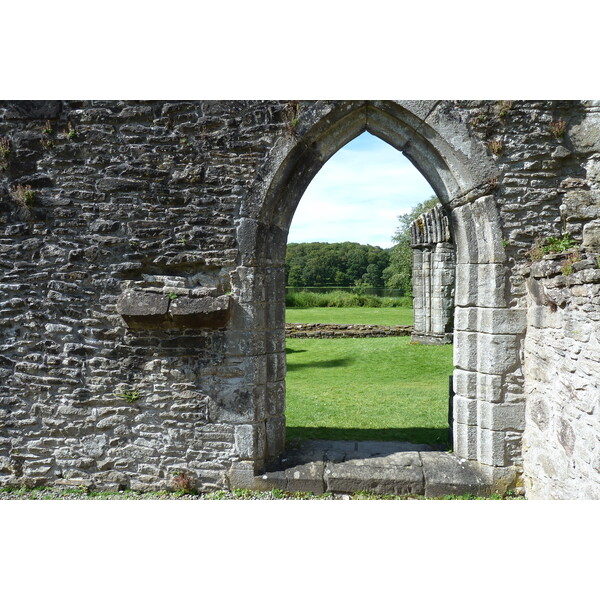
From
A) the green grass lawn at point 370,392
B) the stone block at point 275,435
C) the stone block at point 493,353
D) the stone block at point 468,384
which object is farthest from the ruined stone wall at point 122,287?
the stone block at point 493,353

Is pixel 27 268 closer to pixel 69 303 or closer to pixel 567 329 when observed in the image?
pixel 69 303

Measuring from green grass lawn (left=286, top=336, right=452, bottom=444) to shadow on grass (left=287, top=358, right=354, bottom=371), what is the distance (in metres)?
0.01

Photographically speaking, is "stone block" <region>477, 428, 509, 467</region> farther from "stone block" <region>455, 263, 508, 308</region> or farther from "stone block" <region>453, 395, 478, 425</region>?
"stone block" <region>455, 263, 508, 308</region>

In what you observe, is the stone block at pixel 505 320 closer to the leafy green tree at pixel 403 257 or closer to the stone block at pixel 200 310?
the stone block at pixel 200 310

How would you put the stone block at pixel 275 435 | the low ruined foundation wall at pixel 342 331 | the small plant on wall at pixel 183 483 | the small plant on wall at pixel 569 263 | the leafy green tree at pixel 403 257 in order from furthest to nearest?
the leafy green tree at pixel 403 257
the low ruined foundation wall at pixel 342 331
the stone block at pixel 275 435
the small plant on wall at pixel 183 483
the small plant on wall at pixel 569 263

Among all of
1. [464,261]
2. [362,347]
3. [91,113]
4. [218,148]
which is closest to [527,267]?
[464,261]

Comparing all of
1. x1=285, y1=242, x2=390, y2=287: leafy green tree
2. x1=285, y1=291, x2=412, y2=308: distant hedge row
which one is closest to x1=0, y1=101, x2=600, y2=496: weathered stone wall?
x1=285, y1=291, x2=412, y2=308: distant hedge row

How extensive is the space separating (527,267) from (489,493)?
2.18 meters

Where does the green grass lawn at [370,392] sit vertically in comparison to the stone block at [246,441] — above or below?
below

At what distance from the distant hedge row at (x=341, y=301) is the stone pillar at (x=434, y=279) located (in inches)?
516

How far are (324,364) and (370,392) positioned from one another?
292 centimetres

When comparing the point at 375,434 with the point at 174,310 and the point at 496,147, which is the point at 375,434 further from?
the point at 496,147

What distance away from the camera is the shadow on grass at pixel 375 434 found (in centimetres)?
546

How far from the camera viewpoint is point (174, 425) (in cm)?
434
